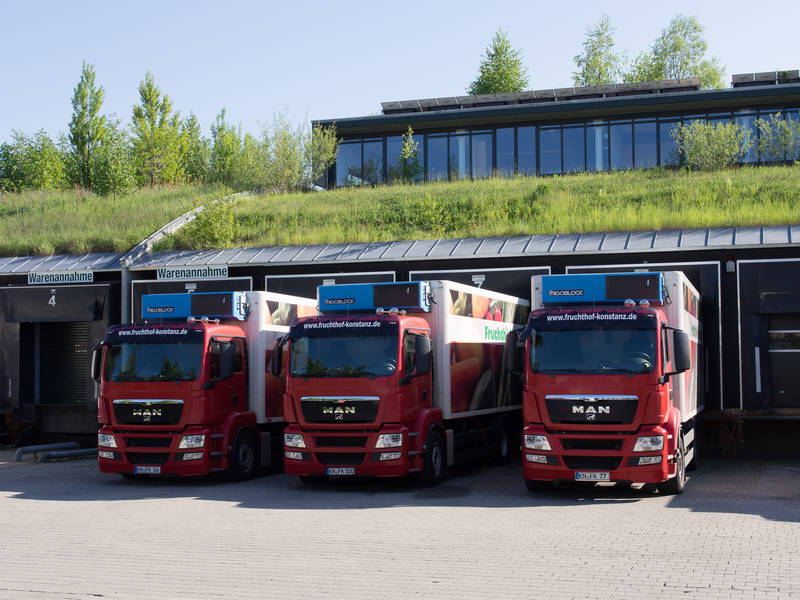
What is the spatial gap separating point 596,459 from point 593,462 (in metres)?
0.06

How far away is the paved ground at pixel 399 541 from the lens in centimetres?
761

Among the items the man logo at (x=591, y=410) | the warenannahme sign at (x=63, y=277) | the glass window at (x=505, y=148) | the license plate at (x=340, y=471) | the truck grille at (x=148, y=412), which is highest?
the glass window at (x=505, y=148)

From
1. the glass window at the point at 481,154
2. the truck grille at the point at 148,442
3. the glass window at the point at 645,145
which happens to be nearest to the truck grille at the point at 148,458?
the truck grille at the point at 148,442

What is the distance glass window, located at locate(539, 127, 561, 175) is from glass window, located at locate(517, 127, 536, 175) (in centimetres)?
32

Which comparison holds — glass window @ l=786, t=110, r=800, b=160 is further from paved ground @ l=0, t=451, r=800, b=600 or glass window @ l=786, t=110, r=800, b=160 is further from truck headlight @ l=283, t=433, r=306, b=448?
truck headlight @ l=283, t=433, r=306, b=448

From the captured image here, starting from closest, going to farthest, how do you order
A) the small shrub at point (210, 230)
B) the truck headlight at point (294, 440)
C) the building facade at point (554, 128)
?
the truck headlight at point (294, 440) → the small shrub at point (210, 230) → the building facade at point (554, 128)

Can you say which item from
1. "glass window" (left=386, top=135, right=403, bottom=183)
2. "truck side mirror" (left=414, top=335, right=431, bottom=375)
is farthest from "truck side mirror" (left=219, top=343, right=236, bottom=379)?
"glass window" (left=386, top=135, right=403, bottom=183)

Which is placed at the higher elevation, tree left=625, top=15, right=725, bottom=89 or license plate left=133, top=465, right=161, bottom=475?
tree left=625, top=15, right=725, bottom=89

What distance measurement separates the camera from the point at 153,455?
49.3ft

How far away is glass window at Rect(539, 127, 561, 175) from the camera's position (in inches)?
1544

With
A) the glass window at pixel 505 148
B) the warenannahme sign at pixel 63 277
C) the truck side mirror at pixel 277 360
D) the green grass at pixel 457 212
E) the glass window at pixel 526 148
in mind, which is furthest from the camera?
the glass window at pixel 505 148

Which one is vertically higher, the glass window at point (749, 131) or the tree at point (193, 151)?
the tree at point (193, 151)

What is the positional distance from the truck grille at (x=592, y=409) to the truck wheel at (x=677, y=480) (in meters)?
1.16

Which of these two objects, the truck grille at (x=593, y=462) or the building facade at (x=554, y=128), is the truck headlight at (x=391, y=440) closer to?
the truck grille at (x=593, y=462)
